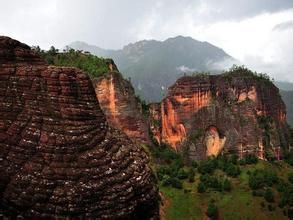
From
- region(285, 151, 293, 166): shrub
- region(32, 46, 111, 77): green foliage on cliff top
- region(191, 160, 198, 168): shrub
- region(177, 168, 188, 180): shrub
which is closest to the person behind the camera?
region(177, 168, 188, 180): shrub

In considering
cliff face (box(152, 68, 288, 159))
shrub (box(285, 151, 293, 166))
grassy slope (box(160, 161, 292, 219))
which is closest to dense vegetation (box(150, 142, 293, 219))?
grassy slope (box(160, 161, 292, 219))

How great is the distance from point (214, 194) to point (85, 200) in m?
55.0

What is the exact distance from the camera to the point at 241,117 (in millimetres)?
85000

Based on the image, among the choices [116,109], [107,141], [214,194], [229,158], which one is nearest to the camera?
[107,141]

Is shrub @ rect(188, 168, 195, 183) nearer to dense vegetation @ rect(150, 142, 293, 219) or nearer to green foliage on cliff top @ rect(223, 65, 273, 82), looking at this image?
dense vegetation @ rect(150, 142, 293, 219)

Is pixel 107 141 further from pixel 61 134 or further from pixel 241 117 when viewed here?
pixel 241 117

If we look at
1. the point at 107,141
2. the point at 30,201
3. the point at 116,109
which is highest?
the point at 116,109

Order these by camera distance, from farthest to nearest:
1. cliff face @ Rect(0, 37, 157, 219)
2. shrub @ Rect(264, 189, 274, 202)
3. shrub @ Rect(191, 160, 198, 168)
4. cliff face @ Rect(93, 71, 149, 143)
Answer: shrub @ Rect(191, 160, 198, 168)
cliff face @ Rect(93, 71, 149, 143)
shrub @ Rect(264, 189, 274, 202)
cliff face @ Rect(0, 37, 157, 219)

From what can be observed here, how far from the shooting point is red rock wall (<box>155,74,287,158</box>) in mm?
84062

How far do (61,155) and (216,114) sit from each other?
234ft

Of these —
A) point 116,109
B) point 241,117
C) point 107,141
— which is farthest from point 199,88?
point 107,141

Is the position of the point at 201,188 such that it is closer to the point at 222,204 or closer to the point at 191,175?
the point at 222,204

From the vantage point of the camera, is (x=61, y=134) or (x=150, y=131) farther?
(x=150, y=131)

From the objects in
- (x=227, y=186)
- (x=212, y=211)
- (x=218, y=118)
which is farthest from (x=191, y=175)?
(x=218, y=118)
